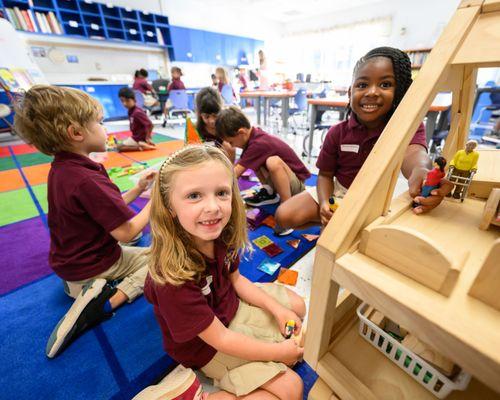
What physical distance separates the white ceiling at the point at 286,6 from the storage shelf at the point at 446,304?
9307 mm

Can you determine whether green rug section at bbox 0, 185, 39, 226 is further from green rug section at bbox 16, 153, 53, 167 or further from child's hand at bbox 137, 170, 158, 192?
child's hand at bbox 137, 170, 158, 192

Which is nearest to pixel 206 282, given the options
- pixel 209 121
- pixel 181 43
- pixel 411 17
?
A: pixel 209 121

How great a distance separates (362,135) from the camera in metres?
1.17

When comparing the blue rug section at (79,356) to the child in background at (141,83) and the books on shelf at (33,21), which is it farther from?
the books on shelf at (33,21)

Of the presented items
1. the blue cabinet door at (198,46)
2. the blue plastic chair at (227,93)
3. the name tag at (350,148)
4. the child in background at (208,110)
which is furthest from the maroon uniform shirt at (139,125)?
the blue cabinet door at (198,46)

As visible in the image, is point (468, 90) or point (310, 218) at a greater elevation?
point (468, 90)

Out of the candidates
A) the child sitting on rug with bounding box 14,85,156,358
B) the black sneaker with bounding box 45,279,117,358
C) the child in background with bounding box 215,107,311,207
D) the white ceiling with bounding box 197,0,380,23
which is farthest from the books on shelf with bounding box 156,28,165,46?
the black sneaker with bounding box 45,279,117,358

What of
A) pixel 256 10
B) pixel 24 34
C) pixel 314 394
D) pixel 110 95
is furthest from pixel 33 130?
pixel 256 10

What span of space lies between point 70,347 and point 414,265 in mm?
1241

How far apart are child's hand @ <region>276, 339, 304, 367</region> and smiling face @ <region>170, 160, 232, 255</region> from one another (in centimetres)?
42

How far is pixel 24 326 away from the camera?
107 centimetres

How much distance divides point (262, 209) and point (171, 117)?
622 cm

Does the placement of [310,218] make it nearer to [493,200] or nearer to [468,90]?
[468,90]

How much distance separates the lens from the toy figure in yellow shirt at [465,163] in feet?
1.68
